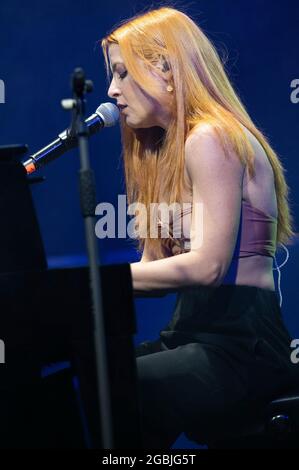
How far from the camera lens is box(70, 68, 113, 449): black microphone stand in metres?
1.49

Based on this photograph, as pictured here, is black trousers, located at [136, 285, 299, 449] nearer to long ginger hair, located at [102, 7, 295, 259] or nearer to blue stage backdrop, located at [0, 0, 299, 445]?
long ginger hair, located at [102, 7, 295, 259]

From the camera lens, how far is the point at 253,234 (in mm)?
1936

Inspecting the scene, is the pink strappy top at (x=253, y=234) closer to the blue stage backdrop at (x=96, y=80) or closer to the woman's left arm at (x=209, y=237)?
the woman's left arm at (x=209, y=237)

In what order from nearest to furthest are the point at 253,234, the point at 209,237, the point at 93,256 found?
the point at 93,256 → the point at 209,237 → the point at 253,234

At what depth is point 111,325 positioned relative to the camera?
5.21ft

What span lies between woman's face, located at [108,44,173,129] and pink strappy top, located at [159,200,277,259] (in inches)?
10.1

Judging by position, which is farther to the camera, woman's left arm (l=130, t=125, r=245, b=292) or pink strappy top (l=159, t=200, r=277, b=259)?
pink strappy top (l=159, t=200, r=277, b=259)

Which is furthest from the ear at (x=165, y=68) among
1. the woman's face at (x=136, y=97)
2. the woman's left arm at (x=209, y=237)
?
the woman's left arm at (x=209, y=237)

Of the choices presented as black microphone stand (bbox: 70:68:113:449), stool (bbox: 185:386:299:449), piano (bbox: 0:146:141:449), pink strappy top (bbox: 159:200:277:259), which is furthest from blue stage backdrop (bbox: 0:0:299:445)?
black microphone stand (bbox: 70:68:113:449)

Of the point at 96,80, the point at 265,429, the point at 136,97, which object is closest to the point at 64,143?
the point at 136,97

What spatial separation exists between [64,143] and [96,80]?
3.68ft

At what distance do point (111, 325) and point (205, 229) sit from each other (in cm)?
35

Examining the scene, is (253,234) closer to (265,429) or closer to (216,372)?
(216,372)
